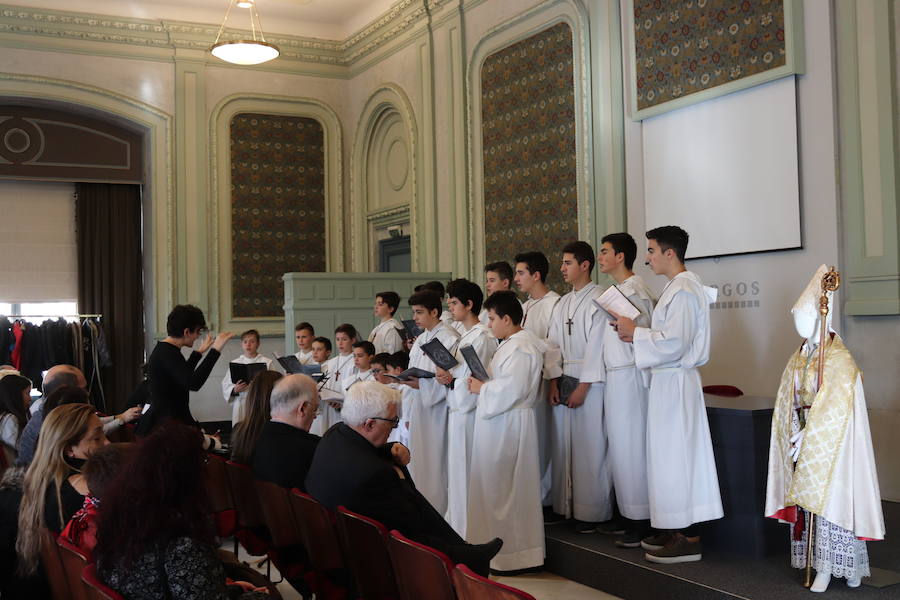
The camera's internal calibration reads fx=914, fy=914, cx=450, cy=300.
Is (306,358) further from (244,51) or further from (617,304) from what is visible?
(617,304)

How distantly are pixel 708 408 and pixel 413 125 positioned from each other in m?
7.25

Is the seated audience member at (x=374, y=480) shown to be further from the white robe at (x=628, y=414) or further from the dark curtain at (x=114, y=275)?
the dark curtain at (x=114, y=275)

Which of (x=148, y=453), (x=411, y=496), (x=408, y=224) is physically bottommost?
(x=411, y=496)

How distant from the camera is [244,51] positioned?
10406mm

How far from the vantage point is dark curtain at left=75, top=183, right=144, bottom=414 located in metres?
12.3

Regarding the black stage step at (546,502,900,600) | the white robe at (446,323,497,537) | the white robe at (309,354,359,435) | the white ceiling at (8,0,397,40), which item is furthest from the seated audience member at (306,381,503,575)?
the white ceiling at (8,0,397,40)

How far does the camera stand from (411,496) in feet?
11.5

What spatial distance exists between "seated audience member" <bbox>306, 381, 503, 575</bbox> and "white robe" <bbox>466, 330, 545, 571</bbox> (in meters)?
1.28

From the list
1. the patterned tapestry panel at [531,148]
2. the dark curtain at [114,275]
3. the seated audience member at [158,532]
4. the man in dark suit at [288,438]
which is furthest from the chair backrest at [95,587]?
the dark curtain at [114,275]

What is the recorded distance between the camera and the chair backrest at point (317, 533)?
349 centimetres

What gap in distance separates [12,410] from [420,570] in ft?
10.4

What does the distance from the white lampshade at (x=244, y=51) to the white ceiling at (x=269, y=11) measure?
71.8 inches

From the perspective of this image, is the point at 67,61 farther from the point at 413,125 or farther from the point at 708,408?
the point at 708,408

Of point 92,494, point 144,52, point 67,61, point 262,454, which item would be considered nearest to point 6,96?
point 67,61
